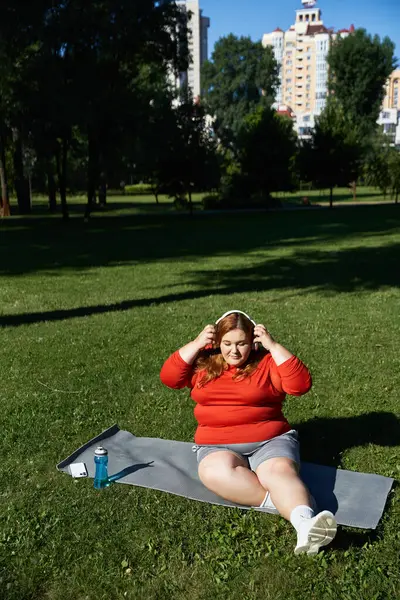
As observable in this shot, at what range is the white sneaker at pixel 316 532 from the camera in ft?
11.7

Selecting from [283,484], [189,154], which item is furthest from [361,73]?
[283,484]

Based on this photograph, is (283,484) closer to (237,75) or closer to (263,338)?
(263,338)

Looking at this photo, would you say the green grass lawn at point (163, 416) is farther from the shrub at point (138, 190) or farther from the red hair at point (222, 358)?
the shrub at point (138, 190)

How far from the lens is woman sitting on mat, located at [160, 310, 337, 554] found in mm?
4238

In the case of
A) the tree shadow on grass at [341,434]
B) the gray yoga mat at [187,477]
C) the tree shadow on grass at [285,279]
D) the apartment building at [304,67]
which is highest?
the apartment building at [304,67]

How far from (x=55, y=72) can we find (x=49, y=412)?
2446 centimetres

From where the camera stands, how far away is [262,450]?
14.6ft

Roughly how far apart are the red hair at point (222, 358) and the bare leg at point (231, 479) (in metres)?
0.55

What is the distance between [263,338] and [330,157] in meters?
39.4

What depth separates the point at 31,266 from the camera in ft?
55.5

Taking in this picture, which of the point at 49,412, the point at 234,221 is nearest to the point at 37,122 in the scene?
the point at 234,221

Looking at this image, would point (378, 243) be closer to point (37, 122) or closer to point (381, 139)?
point (37, 122)

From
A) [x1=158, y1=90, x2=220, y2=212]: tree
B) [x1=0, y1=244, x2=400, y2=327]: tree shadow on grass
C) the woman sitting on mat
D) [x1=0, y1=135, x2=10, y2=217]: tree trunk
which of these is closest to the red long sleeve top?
the woman sitting on mat

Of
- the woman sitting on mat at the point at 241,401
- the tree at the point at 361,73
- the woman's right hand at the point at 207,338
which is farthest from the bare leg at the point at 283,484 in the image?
the tree at the point at 361,73
